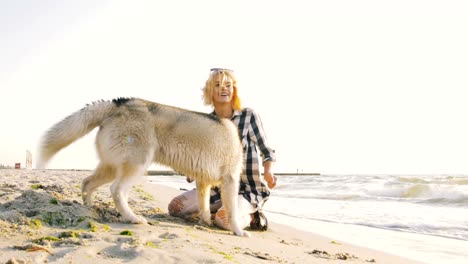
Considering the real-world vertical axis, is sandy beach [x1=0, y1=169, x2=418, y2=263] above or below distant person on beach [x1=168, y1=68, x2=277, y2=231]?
below

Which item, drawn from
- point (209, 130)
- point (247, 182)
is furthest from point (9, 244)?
point (247, 182)

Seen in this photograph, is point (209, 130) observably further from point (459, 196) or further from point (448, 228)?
point (459, 196)

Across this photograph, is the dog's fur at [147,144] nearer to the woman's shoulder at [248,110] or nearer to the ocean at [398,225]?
the woman's shoulder at [248,110]

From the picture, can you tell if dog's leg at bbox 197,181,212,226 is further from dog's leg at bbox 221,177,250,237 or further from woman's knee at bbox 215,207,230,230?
dog's leg at bbox 221,177,250,237

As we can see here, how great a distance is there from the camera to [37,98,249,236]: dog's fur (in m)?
4.46

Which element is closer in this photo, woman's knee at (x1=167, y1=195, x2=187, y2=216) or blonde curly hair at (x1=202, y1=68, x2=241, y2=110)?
blonde curly hair at (x1=202, y1=68, x2=241, y2=110)

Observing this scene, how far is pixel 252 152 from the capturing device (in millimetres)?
5773

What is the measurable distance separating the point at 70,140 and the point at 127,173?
27.4 inches

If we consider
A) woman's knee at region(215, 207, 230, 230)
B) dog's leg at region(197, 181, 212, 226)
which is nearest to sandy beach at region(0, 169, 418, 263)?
woman's knee at region(215, 207, 230, 230)

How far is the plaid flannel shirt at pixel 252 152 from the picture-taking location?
18.7 feet

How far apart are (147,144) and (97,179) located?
90cm

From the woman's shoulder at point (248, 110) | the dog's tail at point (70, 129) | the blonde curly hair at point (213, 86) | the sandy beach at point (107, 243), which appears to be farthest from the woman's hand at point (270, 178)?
the dog's tail at point (70, 129)

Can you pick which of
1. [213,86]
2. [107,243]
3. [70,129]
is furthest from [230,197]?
[107,243]

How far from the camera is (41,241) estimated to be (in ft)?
10.00
